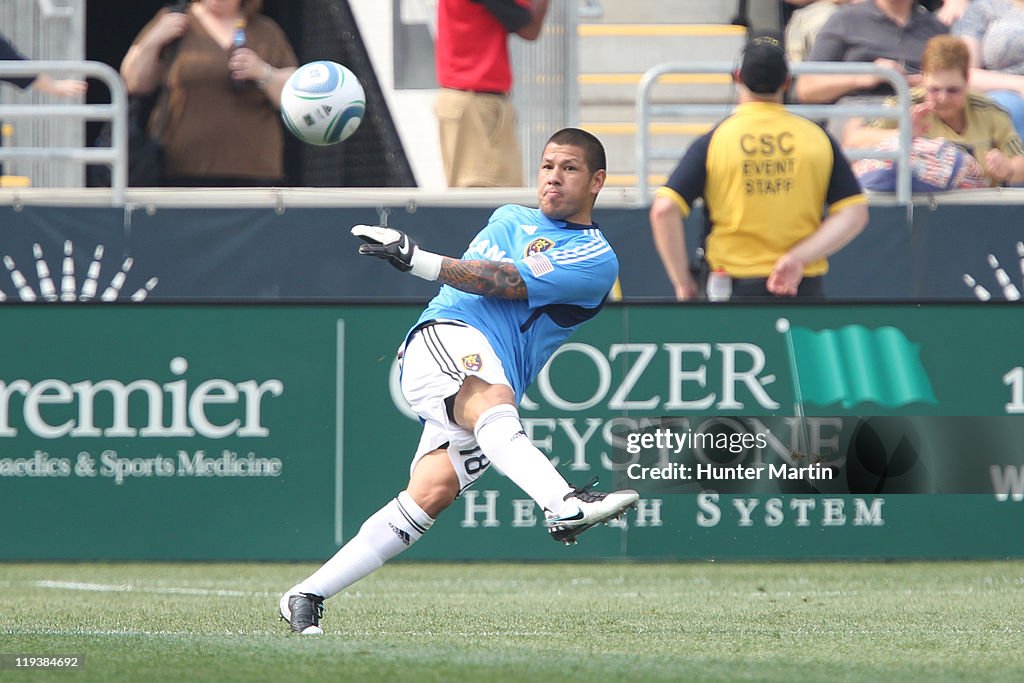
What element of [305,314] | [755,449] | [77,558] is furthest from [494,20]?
[77,558]

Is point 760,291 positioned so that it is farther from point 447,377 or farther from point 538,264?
point 447,377

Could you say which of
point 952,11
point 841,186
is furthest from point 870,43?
point 841,186

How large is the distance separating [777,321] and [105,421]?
4.08 metres

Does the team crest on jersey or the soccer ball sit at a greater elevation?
the soccer ball

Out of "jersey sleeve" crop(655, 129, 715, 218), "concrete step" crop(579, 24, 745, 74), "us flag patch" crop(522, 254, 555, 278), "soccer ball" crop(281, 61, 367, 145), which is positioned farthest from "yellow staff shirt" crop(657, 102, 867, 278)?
"concrete step" crop(579, 24, 745, 74)

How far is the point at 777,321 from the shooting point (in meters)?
10.4

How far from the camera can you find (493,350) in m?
6.71

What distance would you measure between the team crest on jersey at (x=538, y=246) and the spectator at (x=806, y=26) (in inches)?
248

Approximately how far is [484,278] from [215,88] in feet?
17.3

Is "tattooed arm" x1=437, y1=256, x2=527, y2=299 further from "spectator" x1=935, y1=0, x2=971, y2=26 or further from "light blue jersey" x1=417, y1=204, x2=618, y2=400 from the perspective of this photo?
"spectator" x1=935, y1=0, x2=971, y2=26

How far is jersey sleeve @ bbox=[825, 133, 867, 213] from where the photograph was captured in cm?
1030

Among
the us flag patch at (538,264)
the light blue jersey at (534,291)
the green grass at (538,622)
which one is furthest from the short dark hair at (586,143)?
the green grass at (538,622)

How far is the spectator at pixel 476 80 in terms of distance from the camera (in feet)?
37.6

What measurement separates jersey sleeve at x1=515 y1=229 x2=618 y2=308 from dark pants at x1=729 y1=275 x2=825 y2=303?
11.8ft
